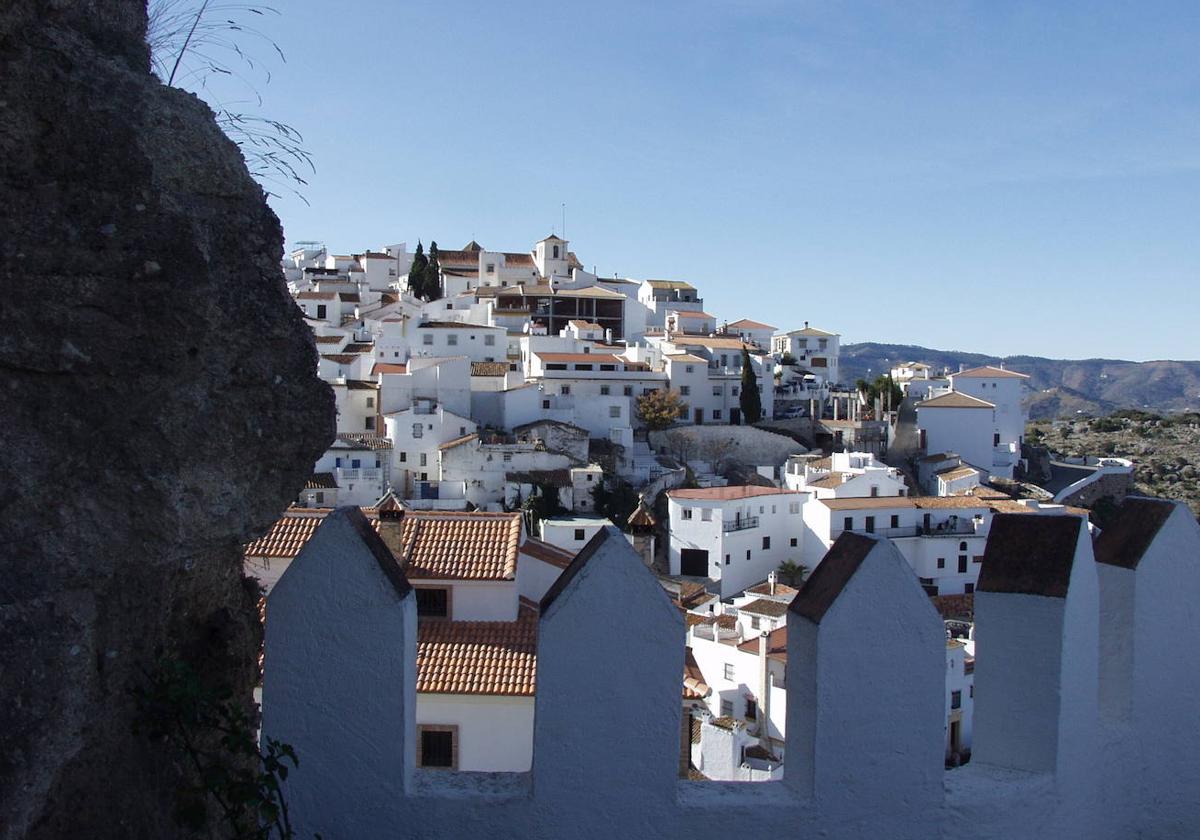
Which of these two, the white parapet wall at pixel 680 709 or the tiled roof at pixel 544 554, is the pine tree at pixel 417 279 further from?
the white parapet wall at pixel 680 709

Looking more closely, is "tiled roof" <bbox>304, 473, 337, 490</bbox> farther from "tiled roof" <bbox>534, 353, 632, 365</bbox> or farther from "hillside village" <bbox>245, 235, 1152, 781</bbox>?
"tiled roof" <bbox>534, 353, 632, 365</bbox>

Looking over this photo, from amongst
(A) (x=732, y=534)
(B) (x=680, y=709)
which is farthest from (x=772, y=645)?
(B) (x=680, y=709)

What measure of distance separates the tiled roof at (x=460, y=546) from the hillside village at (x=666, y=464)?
0.12ft

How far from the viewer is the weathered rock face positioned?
8.14 feet

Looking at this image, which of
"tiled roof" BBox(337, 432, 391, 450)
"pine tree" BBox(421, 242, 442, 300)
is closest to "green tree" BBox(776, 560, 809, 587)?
"tiled roof" BBox(337, 432, 391, 450)

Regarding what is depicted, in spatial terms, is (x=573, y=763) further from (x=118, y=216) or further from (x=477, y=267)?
(x=477, y=267)

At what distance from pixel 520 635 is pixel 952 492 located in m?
37.5

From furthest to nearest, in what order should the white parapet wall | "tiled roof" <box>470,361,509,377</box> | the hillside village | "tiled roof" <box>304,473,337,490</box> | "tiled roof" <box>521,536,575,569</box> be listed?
"tiled roof" <box>470,361,509,377</box> → "tiled roof" <box>304,473,337,490</box> → the hillside village → "tiled roof" <box>521,536,575,569</box> → the white parapet wall

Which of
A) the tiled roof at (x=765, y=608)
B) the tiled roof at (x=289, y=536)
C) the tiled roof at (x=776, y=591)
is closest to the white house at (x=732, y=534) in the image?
the tiled roof at (x=776, y=591)

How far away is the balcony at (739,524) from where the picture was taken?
39.3 metres

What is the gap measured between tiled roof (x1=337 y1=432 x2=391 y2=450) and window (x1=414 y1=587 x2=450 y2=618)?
94.2ft

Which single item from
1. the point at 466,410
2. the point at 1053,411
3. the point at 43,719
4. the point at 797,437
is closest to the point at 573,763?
the point at 43,719

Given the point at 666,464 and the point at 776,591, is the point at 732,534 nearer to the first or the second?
the point at 776,591

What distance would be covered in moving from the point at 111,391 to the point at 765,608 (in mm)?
27263
